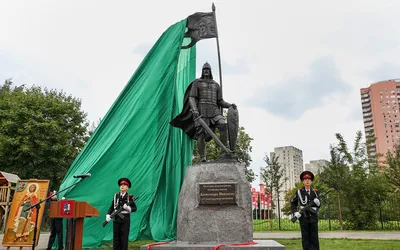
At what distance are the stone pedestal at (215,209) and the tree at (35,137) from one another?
1807 centimetres

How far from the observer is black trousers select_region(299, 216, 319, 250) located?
6.06 meters

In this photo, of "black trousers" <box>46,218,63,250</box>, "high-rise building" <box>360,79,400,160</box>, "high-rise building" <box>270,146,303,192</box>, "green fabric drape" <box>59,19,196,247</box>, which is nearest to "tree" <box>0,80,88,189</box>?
"black trousers" <box>46,218,63,250</box>

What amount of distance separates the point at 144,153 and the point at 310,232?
4.81m

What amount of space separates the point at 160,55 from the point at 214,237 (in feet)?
18.2

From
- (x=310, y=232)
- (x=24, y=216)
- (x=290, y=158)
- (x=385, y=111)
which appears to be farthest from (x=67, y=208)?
(x=385, y=111)

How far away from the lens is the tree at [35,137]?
72.4 feet

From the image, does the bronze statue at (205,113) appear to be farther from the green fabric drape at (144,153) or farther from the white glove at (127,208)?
the white glove at (127,208)

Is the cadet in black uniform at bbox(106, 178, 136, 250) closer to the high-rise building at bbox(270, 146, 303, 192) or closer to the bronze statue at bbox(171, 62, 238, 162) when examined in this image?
the bronze statue at bbox(171, 62, 238, 162)

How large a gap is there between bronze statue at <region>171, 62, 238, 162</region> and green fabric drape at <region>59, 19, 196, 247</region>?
1275 millimetres

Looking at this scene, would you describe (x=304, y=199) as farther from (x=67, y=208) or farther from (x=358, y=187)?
(x=358, y=187)

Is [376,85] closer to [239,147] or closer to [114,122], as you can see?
[239,147]

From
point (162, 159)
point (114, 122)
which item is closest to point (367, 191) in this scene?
point (162, 159)

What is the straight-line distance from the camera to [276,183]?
18125 millimetres

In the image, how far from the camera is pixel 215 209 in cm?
670
